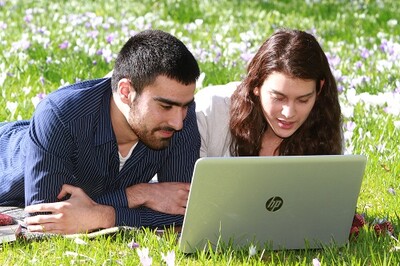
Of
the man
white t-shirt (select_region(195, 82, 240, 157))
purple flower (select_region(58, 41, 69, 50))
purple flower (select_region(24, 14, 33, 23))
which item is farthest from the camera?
purple flower (select_region(24, 14, 33, 23))

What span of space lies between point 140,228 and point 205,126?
28.7 inches

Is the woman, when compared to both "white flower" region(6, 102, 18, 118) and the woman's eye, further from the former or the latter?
"white flower" region(6, 102, 18, 118)

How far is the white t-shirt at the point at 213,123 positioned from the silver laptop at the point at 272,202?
0.96 m

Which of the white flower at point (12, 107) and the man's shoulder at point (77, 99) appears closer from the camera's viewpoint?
the man's shoulder at point (77, 99)

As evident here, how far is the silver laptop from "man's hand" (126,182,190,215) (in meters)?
0.51

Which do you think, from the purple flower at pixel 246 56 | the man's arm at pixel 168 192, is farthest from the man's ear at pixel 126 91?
the purple flower at pixel 246 56

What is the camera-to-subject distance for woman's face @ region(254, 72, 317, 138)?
4566 millimetres

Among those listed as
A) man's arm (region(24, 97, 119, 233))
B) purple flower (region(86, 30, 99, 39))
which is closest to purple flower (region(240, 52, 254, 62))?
purple flower (region(86, 30, 99, 39))

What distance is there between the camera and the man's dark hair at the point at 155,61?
4.16 metres

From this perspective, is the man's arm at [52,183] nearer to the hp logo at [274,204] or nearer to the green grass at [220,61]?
the green grass at [220,61]

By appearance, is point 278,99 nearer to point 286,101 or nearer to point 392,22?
point 286,101

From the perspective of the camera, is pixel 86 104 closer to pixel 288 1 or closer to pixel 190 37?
pixel 190 37

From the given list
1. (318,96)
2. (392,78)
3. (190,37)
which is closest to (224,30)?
(190,37)

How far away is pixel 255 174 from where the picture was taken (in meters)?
3.79
